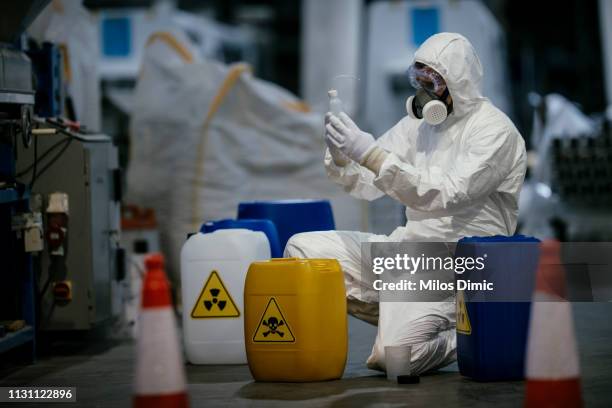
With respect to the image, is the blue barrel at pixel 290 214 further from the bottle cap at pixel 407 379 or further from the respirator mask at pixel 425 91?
the bottle cap at pixel 407 379

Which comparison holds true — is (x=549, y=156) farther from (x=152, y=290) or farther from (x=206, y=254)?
(x=152, y=290)

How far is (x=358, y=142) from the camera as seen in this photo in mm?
4129

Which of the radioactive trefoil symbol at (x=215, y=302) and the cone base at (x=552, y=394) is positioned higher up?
the radioactive trefoil symbol at (x=215, y=302)

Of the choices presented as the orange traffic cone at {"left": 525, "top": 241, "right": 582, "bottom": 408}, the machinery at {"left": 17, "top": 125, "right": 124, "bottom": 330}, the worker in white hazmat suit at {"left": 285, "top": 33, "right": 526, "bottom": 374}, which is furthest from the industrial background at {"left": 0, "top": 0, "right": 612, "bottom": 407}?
the orange traffic cone at {"left": 525, "top": 241, "right": 582, "bottom": 408}

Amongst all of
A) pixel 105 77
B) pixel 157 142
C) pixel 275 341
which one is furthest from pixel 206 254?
pixel 105 77

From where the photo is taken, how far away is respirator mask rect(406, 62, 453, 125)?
436 centimetres

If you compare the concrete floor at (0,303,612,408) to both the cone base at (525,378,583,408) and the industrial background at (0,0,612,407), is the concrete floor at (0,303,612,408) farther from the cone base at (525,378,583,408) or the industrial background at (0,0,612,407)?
the cone base at (525,378,583,408)

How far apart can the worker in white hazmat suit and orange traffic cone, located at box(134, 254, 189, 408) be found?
1264 millimetres

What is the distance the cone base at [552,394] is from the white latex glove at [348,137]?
54.1 inches

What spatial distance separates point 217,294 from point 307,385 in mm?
807

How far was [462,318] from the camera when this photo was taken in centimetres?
397

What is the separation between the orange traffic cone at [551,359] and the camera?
2.98 metres

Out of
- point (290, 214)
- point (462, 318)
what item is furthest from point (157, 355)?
point (290, 214)

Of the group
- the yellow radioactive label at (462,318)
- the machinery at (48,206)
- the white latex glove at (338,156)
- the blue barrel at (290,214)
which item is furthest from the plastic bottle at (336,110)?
the machinery at (48,206)
